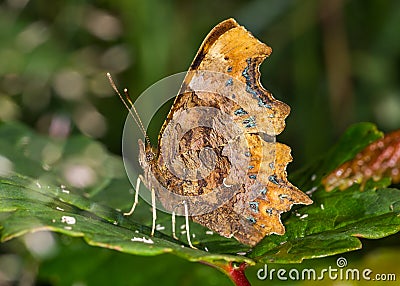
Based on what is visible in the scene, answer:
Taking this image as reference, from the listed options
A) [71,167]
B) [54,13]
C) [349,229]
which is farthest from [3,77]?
[349,229]

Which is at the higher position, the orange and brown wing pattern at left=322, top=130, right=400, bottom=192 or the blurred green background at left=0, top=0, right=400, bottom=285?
the blurred green background at left=0, top=0, right=400, bottom=285

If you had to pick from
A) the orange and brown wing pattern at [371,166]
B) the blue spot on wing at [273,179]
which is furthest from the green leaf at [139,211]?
the blue spot on wing at [273,179]

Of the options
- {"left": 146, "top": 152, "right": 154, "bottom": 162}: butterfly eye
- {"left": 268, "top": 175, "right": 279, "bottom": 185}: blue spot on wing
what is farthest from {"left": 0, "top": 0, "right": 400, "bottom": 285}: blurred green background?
{"left": 268, "top": 175, "right": 279, "bottom": 185}: blue spot on wing

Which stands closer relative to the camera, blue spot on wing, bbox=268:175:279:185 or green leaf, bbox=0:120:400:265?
green leaf, bbox=0:120:400:265

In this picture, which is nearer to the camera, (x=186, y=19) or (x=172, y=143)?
(x=172, y=143)

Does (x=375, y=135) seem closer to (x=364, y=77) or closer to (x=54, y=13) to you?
(x=364, y=77)

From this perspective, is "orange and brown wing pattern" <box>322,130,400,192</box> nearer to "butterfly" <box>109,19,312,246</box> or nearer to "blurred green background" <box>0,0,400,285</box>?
"butterfly" <box>109,19,312,246</box>

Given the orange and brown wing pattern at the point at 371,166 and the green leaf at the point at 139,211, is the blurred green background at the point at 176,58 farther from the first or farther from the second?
the orange and brown wing pattern at the point at 371,166
